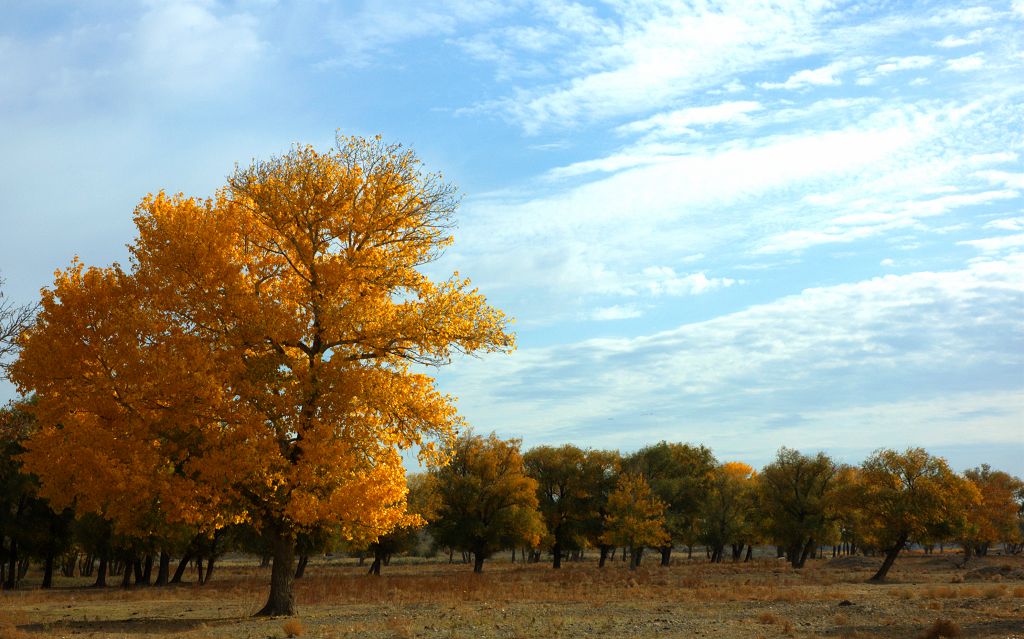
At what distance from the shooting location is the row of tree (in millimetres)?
54531

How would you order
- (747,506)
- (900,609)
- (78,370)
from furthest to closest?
(747,506)
(900,609)
(78,370)

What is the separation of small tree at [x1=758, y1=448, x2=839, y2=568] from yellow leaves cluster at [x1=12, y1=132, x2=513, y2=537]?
6020cm

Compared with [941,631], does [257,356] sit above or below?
above

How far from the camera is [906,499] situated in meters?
55.5

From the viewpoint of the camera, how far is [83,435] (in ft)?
76.4

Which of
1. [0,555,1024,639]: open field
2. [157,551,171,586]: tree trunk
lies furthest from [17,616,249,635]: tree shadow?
[157,551,171,586]: tree trunk

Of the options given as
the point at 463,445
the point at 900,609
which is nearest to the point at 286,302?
the point at 900,609

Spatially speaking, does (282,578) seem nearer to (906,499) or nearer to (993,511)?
(906,499)

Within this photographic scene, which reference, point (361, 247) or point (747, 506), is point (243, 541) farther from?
point (747, 506)

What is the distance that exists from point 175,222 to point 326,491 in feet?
29.5

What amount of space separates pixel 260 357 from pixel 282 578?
25.6 feet

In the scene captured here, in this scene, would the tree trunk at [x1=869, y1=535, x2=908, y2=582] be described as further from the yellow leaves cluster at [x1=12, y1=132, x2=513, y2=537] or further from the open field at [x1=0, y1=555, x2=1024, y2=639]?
the yellow leaves cluster at [x1=12, y1=132, x2=513, y2=537]

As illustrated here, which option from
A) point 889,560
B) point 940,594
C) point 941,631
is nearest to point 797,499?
point 889,560

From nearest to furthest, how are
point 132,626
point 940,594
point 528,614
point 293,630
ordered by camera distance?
point 293,630
point 132,626
point 528,614
point 940,594
